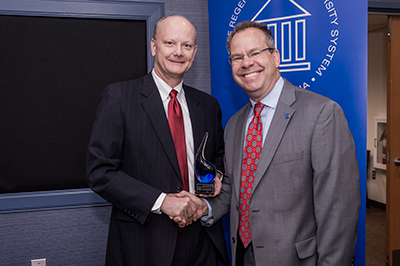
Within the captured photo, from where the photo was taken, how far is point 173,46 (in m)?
1.63

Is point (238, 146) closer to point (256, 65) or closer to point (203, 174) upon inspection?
point (203, 174)

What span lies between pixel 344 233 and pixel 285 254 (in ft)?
0.87

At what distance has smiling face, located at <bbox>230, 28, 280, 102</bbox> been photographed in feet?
4.99

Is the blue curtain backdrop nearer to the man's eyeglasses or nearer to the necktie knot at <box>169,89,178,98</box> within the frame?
the man's eyeglasses

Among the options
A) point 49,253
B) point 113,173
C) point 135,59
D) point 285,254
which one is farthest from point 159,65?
point 49,253

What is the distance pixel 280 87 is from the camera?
1.55 m

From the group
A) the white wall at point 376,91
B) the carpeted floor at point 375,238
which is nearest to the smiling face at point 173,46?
the carpeted floor at point 375,238

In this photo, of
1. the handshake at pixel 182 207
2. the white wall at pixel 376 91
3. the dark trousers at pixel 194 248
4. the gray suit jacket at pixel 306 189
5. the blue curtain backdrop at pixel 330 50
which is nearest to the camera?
the gray suit jacket at pixel 306 189

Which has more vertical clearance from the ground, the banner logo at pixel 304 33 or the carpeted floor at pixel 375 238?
the banner logo at pixel 304 33

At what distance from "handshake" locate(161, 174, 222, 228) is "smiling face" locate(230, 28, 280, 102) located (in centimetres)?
61

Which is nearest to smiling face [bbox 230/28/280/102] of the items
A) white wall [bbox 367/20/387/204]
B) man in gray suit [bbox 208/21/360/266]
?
man in gray suit [bbox 208/21/360/266]

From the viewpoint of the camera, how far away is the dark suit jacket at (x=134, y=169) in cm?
143

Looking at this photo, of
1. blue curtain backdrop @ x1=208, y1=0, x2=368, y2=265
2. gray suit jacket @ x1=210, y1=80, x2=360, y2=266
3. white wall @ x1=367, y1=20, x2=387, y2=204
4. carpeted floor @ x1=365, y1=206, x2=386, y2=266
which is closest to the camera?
gray suit jacket @ x1=210, y1=80, x2=360, y2=266

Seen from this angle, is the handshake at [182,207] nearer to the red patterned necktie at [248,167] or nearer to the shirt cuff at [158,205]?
the shirt cuff at [158,205]
